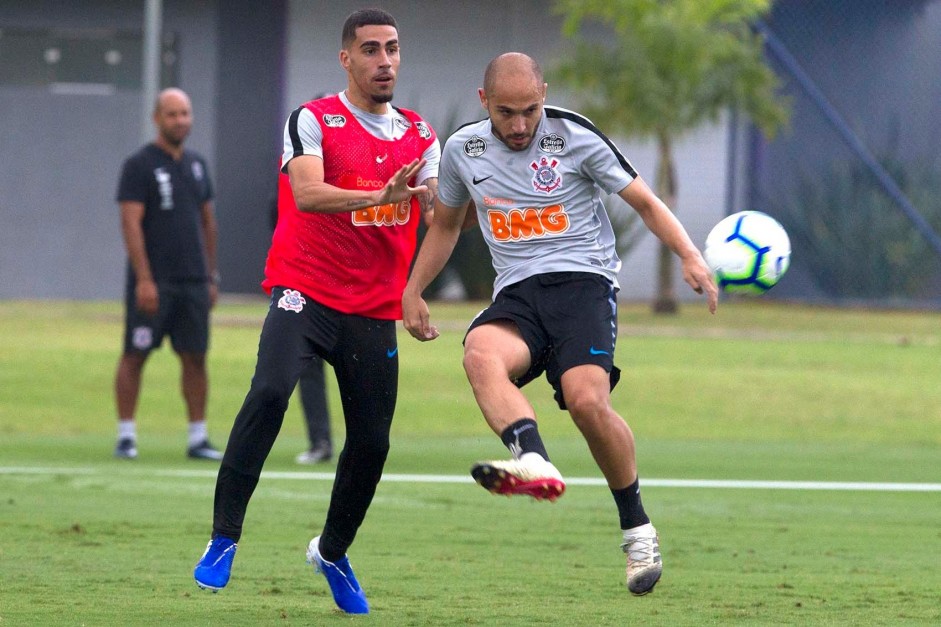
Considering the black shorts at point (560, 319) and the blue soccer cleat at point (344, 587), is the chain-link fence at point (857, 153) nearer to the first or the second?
the black shorts at point (560, 319)

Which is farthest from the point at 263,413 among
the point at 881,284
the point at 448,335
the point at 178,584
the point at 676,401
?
the point at 881,284

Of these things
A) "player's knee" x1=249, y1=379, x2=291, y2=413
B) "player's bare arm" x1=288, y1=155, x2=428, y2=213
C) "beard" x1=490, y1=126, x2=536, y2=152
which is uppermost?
"beard" x1=490, y1=126, x2=536, y2=152

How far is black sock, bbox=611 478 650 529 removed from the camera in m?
6.22

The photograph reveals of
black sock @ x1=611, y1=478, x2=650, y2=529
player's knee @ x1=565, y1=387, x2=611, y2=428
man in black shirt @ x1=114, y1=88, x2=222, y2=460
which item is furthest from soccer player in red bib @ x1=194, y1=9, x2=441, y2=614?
man in black shirt @ x1=114, y1=88, x2=222, y2=460

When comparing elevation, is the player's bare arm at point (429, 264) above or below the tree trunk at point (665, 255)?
above

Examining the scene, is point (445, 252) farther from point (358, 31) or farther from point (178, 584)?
point (178, 584)

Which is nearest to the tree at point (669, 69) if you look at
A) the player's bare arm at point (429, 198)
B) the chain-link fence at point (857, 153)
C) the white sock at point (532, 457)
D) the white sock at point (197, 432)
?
the chain-link fence at point (857, 153)

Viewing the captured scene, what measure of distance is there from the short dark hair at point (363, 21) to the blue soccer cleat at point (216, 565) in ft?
6.88

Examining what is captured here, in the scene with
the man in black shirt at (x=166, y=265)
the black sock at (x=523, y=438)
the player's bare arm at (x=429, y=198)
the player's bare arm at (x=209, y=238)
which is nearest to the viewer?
the black sock at (x=523, y=438)

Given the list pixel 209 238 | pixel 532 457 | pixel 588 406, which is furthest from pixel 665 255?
pixel 532 457

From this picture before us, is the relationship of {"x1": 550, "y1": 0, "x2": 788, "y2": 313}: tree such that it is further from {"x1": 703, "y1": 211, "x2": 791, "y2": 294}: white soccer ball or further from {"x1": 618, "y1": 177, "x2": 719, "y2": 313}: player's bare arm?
{"x1": 618, "y1": 177, "x2": 719, "y2": 313}: player's bare arm

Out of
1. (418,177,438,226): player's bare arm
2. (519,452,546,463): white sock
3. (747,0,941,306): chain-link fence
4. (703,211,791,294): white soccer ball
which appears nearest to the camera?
(519,452,546,463): white sock

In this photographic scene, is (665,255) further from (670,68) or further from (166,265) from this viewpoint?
(166,265)

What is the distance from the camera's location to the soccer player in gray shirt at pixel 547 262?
608 centimetres
